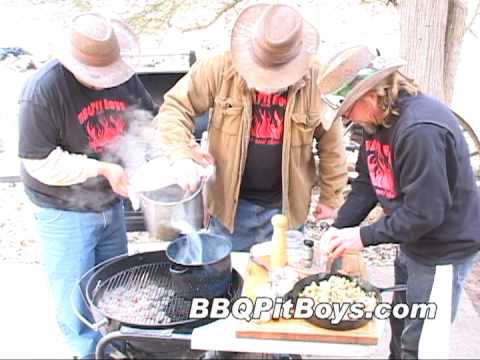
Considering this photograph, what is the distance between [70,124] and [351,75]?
1071 mm

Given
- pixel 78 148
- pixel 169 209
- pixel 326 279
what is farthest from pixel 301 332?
pixel 78 148

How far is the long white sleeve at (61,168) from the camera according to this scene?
2.04 meters

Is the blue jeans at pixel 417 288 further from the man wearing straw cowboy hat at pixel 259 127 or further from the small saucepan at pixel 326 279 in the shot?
the man wearing straw cowboy hat at pixel 259 127

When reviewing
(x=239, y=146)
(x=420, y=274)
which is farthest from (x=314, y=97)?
(x=420, y=274)

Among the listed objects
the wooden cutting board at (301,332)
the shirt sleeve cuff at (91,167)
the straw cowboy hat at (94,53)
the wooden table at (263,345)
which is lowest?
the wooden table at (263,345)

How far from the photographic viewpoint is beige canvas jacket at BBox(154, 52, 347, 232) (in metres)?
2.24

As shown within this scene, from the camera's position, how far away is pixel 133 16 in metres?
4.96

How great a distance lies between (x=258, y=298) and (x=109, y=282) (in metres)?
0.59

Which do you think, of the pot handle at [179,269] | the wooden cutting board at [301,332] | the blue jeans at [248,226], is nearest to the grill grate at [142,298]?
the pot handle at [179,269]

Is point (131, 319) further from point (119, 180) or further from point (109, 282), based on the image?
point (119, 180)

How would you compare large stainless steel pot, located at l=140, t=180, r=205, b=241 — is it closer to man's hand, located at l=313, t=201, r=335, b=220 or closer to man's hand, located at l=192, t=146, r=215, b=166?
man's hand, located at l=192, t=146, r=215, b=166

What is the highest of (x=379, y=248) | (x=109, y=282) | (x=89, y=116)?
(x=89, y=116)

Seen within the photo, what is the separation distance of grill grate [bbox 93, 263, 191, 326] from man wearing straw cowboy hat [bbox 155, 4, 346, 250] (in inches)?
14.3

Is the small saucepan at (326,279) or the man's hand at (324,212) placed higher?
the small saucepan at (326,279)
